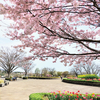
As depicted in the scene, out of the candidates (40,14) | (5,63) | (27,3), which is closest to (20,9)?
(27,3)

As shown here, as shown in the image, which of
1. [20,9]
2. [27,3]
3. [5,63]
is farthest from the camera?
[5,63]

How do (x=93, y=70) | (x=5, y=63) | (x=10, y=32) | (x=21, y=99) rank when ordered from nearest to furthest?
(x=10, y=32)
(x=21, y=99)
(x=5, y=63)
(x=93, y=70)

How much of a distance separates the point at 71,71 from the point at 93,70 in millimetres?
14616

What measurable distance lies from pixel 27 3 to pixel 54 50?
126 inches

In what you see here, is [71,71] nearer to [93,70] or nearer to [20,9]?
[93,70]

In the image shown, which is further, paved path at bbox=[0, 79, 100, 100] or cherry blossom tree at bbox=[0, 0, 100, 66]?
paved path at bbox=[0, 79, 100, 100]

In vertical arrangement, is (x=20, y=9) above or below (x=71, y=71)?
above

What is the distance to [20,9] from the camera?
10.4 ft

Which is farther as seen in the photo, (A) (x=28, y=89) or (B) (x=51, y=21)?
(A) (x=28, y=89)

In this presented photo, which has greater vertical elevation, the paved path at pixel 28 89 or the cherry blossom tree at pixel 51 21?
the cherry blossom tree at pixel 51 21

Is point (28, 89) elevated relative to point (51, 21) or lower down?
lower down

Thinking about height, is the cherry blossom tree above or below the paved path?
above

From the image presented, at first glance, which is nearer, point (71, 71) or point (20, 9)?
point (20, 9)

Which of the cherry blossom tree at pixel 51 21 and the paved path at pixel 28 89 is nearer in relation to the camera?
the cherry blossom tree at pixel 51 21
